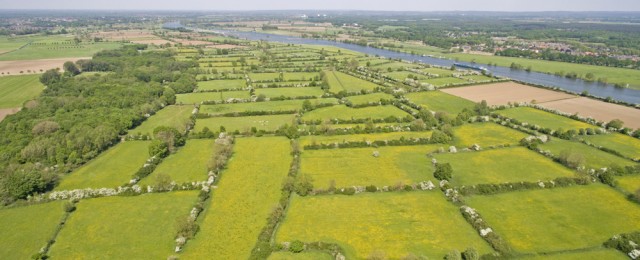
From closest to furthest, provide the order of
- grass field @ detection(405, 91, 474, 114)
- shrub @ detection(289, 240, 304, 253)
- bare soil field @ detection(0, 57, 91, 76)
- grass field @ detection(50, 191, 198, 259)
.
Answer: shrub @ detection(289, 240, 304, 253), grass field @ detection(50, 191, 198, 259), grass field @ detection(405, 91, 474, 114), bare soil field @ detection(0, 57, 91, 76)

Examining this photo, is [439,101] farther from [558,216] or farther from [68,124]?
[68,124]

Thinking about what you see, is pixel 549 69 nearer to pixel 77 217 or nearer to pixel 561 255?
pixel 561 255

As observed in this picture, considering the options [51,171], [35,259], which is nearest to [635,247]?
[35,259]

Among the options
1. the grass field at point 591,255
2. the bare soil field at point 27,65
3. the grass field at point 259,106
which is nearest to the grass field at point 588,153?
the grass field at point 591,255

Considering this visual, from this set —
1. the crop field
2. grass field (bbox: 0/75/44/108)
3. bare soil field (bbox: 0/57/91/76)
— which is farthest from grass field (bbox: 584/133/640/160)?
bare soil field (bbox: 0/57/91/76)

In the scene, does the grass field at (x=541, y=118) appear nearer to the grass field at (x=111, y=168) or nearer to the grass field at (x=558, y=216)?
the grass field at (x=558, y=216)

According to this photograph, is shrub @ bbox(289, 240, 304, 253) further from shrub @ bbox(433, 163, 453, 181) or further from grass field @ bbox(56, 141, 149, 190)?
grass field @ bbox(56, 141, 149, 190)

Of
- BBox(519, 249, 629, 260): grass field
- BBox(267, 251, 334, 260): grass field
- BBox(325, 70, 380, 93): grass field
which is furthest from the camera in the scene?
BBox(325, 70, 380, 93): grass field
